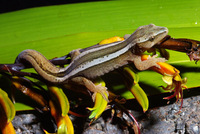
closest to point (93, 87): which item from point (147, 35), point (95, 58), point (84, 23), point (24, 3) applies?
point (95, 58)

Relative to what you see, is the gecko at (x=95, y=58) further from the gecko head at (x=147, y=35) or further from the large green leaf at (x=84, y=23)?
the large green leaf at (x=84, y=23)

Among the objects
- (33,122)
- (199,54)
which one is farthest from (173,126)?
(33,122)

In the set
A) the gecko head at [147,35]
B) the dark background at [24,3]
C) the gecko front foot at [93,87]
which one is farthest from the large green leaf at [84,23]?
the dark background at [24,3]

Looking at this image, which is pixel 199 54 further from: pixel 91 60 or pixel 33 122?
pixel 33 122

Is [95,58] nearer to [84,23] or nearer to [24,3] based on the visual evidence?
[84,23]

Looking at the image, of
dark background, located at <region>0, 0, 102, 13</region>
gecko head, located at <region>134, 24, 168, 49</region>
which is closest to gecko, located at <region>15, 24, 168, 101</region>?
gecko head, located at <region>134, 24, 168, 49</region>
